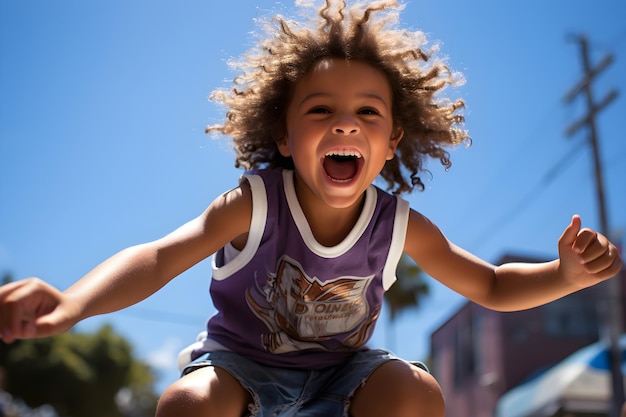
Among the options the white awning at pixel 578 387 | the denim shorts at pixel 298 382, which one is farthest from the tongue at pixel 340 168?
the white awning at pixel 578 387

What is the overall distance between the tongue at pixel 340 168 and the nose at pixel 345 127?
0.36 feet

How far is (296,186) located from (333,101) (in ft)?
1.07

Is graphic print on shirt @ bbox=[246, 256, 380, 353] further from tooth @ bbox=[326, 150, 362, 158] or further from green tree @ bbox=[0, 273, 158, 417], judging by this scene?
green tree @ bbox=[0, 273, 158, 417]

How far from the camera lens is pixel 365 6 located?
9.20 feet

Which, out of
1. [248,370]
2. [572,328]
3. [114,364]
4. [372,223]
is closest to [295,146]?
[372,223]

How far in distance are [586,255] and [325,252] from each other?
31.5 inches

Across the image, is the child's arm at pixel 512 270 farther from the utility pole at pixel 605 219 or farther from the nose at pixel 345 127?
the utility pole at pixel 605 219

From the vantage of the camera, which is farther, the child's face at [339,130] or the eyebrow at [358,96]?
the eyebrow at [358,96]

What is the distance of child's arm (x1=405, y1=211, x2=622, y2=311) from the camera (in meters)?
2.30

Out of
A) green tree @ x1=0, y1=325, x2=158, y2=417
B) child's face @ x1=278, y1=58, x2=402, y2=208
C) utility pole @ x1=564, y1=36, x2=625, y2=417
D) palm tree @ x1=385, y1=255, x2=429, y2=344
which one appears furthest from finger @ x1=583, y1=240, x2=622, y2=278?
green tree @ x1=0, y1=325, x2=158, y2=417

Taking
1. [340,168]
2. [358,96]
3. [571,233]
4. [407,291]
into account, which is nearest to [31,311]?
[340,168]

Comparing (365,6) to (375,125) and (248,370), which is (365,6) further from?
(248,370)

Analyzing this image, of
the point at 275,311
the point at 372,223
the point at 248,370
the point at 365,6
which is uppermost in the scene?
the point at 365,6

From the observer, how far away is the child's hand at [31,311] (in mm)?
1463
